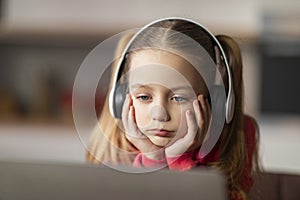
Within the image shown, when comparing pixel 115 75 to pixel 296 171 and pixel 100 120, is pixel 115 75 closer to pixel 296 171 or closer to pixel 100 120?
pixel 100 120

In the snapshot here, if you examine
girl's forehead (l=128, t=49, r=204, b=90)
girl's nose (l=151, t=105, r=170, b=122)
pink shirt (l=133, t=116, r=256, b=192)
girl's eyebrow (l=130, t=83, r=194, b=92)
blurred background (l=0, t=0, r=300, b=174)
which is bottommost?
blurred background (l=0, t=0, r=300, b=174)

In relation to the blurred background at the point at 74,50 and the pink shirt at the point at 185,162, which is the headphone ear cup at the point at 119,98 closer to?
the pink shirt at the point at 185,162

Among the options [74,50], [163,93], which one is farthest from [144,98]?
[74,50]

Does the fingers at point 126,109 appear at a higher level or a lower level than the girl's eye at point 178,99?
lower

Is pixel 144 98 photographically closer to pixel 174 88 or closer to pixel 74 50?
pixel 174 88

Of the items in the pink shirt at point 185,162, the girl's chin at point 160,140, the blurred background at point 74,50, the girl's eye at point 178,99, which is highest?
the girl's eye at point 178,99

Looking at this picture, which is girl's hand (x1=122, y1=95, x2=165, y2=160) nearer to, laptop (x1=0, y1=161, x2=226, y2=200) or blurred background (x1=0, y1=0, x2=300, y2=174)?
laptop (x1=0, y1=161, x2=226, y2=200)

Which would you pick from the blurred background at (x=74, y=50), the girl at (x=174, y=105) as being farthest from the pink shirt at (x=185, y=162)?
the blurred background at (x=74, y=50)

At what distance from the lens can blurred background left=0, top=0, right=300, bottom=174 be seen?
2.01 metres

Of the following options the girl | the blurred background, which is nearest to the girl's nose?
the girl

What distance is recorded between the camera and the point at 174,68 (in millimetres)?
281

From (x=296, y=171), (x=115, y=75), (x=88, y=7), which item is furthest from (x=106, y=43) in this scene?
(x=88, y=7)

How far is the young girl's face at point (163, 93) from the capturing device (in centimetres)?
28

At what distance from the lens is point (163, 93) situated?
0.28 m
